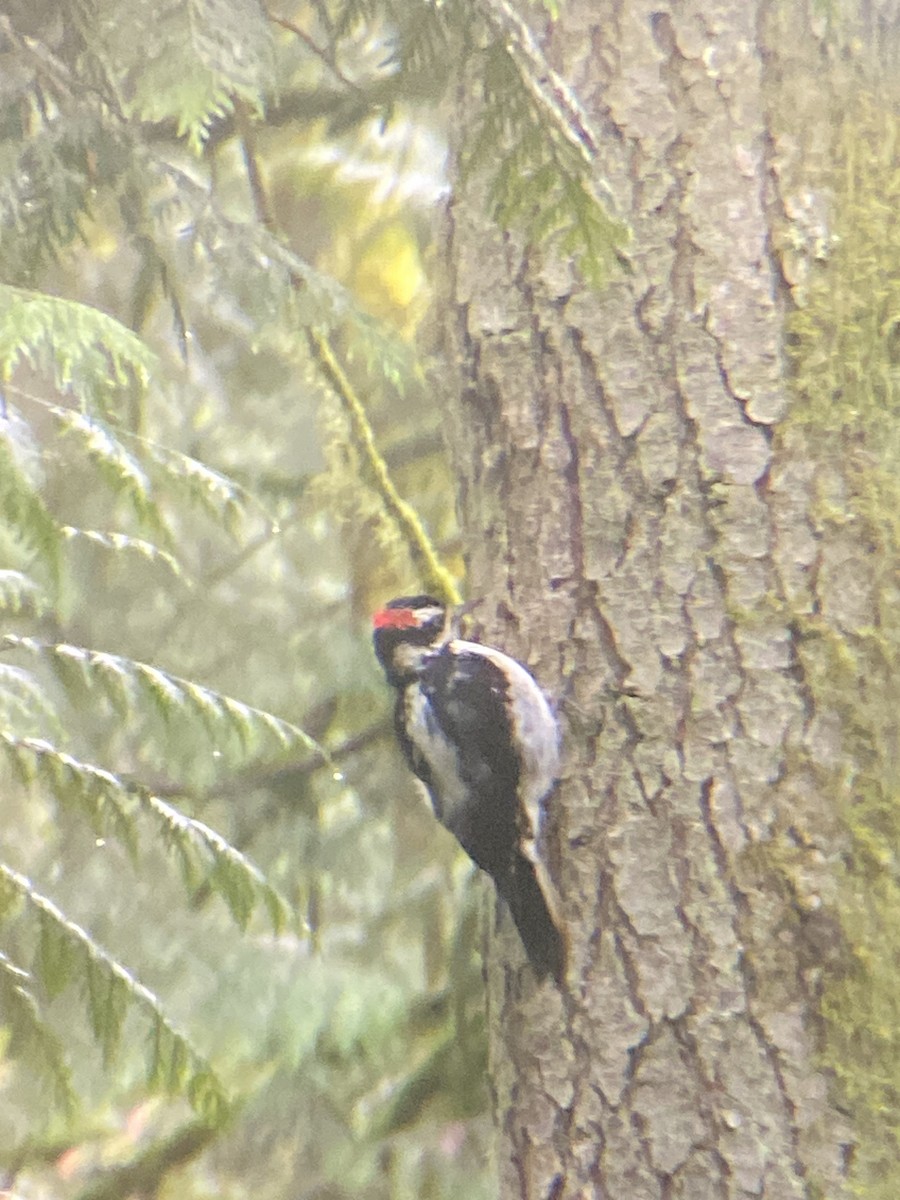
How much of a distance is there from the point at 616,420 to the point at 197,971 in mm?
1406

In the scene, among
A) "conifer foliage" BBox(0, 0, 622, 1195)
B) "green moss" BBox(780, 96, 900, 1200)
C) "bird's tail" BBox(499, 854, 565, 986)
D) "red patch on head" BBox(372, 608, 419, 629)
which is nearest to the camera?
"conifer foliage" BBox(0, 0, 622, 1195)

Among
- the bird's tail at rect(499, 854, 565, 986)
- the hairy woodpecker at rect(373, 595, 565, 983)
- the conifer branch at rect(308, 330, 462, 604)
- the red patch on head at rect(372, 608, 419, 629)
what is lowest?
the bird's tail at rect(499, 854, 565, 986)

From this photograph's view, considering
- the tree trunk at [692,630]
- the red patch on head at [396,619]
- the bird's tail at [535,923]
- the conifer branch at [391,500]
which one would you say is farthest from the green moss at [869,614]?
the conifer branch at [391,500]

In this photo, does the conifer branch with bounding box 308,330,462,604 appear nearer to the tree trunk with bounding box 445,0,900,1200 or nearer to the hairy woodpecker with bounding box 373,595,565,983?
the hairy woodpecker with bounding box 373,595,565,983

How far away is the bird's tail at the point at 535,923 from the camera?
1.34m

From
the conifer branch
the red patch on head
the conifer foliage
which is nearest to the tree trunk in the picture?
the conifer foliage

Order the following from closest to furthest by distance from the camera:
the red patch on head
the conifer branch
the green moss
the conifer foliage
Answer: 1. the conifer foliage
2. the green moss
3. the red patch on head
4. the conifer branch

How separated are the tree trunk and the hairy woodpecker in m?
0.04

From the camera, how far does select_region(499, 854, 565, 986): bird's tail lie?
1.34 m

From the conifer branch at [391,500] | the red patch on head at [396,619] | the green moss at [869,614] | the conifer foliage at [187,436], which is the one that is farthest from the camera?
the conifer branch at [391,500]

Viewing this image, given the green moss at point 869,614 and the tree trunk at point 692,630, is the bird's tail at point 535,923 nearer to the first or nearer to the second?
the tree trunk at point 692,630

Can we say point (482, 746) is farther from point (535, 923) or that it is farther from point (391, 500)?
point (391, 500)

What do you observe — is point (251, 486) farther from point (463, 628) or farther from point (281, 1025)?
point (281, 1025)

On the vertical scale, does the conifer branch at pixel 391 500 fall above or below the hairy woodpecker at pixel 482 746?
above
